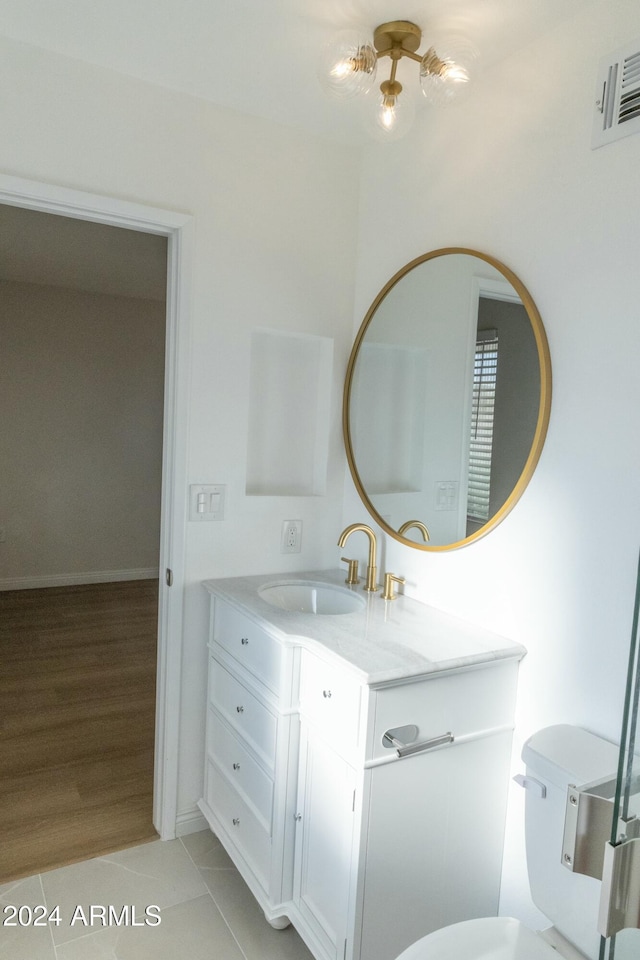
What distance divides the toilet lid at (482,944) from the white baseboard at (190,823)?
49.4 inches

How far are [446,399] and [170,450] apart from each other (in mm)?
900

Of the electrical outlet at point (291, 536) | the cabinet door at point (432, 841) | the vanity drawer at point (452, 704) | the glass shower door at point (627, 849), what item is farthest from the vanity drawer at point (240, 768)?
the glass shower door at point (627, 849)

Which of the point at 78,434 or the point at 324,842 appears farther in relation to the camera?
A: the point at 78,434

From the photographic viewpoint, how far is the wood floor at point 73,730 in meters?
2.27

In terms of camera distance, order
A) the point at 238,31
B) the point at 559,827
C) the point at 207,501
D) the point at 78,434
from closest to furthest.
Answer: the point at 559,827 → the point at 238,31 → the point at 207,501 → the point at 78,434

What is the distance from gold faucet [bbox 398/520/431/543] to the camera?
6.72ft

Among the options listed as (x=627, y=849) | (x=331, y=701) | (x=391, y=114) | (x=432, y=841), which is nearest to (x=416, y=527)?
(x=331, y=701)

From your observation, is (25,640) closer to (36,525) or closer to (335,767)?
(36,525)

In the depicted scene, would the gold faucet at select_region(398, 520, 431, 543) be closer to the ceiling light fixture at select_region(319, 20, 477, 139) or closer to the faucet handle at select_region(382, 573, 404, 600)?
the faucet handle at select_region(382, 573, 404, 600)

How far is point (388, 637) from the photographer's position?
175 cm

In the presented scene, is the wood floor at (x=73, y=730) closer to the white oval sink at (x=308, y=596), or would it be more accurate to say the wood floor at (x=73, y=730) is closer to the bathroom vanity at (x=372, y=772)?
the bathroom vanity at (x=372, y=772)

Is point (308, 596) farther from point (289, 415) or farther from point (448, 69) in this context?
point (448, 69)

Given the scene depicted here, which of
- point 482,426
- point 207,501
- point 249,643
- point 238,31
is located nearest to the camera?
point 238,31

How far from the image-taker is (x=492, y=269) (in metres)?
1.80
